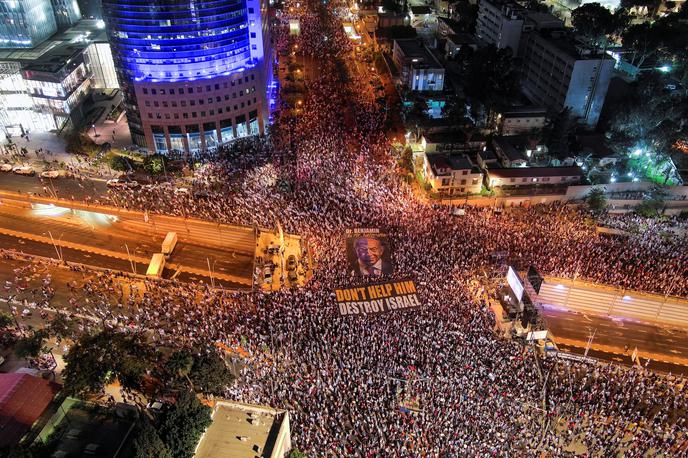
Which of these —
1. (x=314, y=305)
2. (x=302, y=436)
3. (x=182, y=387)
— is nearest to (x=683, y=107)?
(x=314, y=305)

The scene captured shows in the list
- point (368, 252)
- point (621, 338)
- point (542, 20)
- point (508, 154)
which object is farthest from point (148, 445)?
point (542, 20)

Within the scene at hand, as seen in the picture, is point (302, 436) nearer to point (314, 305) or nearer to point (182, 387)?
point (182, 387)

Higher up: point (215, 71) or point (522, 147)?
point (215, 71)

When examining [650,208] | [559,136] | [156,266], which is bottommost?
[156,266]

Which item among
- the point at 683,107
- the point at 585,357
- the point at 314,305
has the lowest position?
the point at 585,357

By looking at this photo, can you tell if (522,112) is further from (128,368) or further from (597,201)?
(128,368)

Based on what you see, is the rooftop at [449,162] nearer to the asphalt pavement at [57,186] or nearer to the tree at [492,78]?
the tree at [492,78]

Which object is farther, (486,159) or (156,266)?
(486,159)
